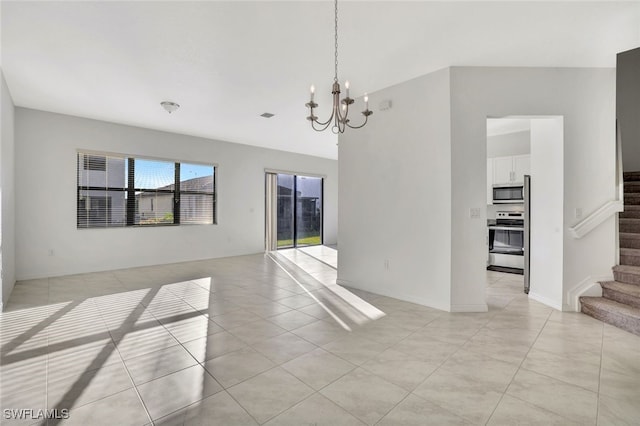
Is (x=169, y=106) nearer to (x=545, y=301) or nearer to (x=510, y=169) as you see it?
(x=545, y=301)

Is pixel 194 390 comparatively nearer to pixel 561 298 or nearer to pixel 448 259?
pixel 448 259

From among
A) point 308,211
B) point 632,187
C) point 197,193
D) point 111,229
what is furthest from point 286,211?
point 632,187

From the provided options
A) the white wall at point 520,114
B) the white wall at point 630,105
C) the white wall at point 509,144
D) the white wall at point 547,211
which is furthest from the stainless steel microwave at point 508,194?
the white wall at point 520,114

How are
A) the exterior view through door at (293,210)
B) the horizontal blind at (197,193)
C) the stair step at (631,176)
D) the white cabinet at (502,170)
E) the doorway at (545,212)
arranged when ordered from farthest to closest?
the exterior view through door at (293,210) < the horizontal blind at (197,193) < the white cabinet at (502,170) < the stair step at (631,176) < the doorway at (545,212)

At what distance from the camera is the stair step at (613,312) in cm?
288

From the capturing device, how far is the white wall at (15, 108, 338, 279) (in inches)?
193

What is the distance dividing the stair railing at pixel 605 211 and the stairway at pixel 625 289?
633 millimetres

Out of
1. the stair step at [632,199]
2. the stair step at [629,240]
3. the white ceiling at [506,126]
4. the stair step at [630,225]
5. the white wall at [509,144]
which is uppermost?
the white ceiling at [506,126]

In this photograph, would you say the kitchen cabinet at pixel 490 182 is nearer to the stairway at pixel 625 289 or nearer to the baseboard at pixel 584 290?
the stairway at pixel 625 289

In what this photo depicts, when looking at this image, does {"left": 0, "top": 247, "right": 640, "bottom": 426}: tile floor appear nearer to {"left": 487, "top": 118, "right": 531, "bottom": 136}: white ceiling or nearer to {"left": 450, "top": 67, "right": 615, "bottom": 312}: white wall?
{"left": 450, "top": 67, "right": 615, "bottom": 312}: white wall

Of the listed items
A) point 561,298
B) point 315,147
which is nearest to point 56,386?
point 561,298

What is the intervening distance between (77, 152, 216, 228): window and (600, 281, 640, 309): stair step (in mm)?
6981

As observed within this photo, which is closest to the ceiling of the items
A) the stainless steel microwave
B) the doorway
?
the doorway

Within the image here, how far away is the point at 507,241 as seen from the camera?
5.45 m
